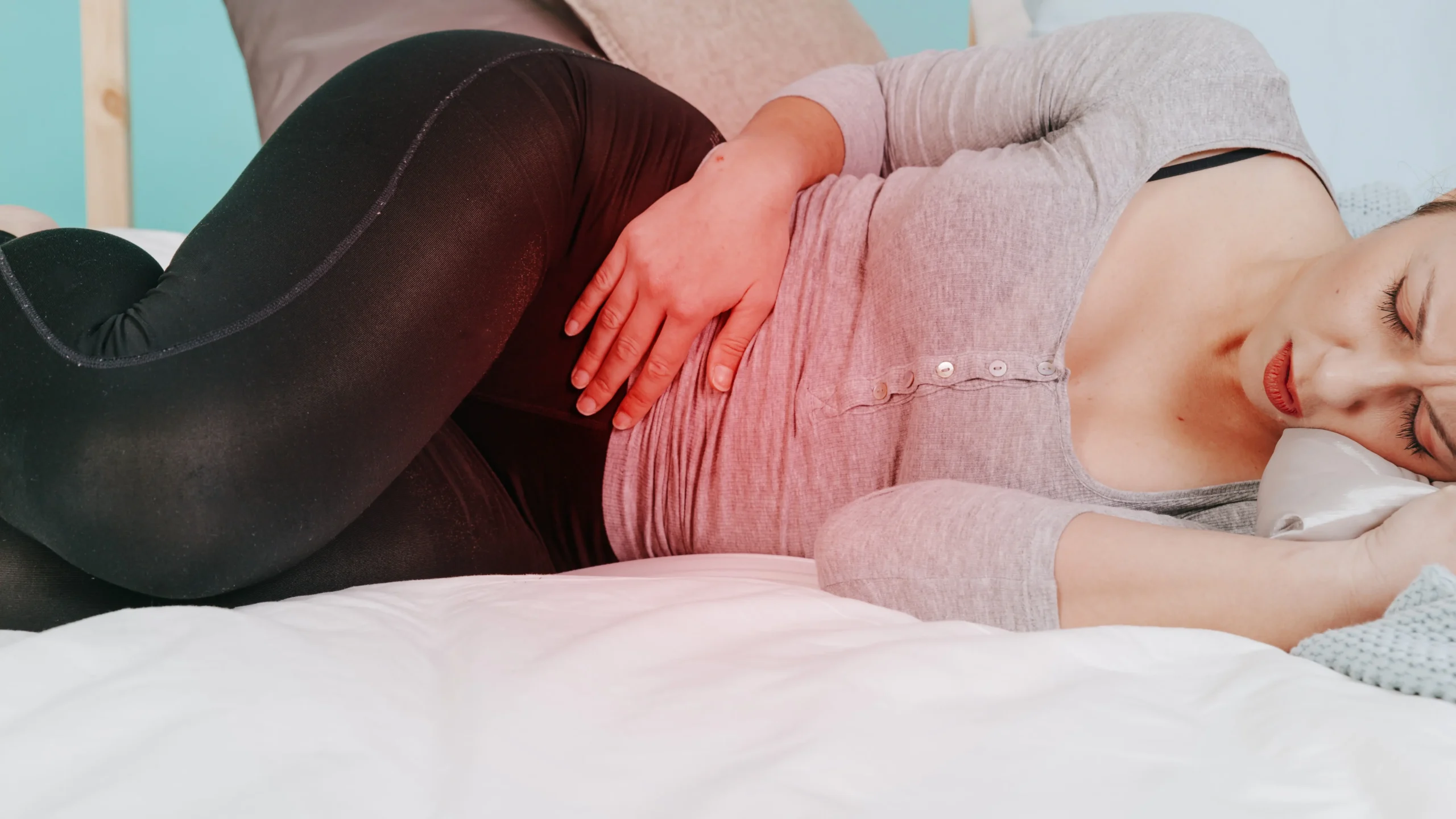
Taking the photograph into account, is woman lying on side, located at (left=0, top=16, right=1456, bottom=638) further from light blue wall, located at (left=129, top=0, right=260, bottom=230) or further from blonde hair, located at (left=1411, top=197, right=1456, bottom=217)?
light blue wall, located at (left=129, top=0, right=260, bottom=230)

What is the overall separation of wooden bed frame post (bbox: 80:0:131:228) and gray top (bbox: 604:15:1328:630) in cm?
131

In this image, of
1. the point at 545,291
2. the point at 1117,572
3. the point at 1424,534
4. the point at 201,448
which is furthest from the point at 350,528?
the point at 1424,534

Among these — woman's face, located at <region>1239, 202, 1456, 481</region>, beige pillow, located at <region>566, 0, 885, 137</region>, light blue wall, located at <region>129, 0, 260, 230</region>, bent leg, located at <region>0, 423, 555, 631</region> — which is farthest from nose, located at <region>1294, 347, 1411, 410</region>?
light blue wall, located at <region>129, 0, 260, 230</region>

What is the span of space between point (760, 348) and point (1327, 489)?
0.51 m

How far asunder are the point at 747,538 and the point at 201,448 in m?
0.50

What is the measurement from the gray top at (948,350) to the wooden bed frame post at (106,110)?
4.30 feet

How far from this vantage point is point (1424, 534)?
574 mm

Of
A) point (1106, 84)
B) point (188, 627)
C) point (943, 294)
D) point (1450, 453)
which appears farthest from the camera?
point (1106, 84)

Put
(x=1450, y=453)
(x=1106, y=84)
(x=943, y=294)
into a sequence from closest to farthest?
(x=1450, y=453) → (x=943, y=294) → (x=1106, y=84)

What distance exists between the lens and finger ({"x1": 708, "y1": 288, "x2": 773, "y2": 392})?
0.89 metres

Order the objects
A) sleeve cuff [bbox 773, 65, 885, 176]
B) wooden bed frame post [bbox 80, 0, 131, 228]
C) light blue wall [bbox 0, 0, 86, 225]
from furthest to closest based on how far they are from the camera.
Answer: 1. light blue wall [bbox 0, 0, 86, 225]
2. wooden bed frame post [bbox 80, 0, 131, 228]
3. sleeve cuff [bbox 773, 65, 885, 176]

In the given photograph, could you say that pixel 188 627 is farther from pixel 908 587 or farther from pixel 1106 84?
A: pixel 1106 84

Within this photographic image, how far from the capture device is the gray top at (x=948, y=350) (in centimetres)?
77

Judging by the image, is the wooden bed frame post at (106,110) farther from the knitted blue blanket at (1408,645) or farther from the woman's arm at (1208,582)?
the knitted blue blanket at (1408,645)
